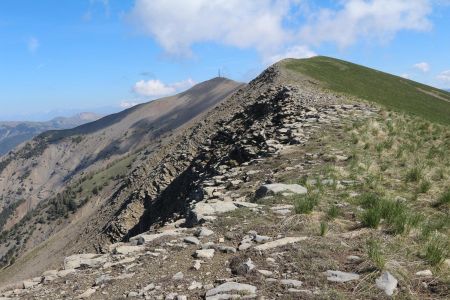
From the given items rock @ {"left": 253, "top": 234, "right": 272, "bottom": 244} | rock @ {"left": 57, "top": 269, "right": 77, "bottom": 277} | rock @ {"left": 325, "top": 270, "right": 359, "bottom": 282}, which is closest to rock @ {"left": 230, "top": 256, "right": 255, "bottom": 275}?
rock @ {"left": 253, "top": 234, "right": 272, "bottom": 244}

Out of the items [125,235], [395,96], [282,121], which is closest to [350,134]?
[282,121]

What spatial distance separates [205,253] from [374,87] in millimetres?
57072

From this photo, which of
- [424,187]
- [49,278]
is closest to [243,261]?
[49,278]

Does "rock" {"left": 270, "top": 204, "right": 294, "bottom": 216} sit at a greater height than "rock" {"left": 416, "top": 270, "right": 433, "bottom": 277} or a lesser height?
greater

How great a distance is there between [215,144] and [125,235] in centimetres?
1073

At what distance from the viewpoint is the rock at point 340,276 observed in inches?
261

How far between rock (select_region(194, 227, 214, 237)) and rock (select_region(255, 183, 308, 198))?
2626 millimetres

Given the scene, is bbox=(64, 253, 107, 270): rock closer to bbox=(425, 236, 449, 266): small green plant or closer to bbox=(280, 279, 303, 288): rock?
bbox=(280, 279, 303, 288): rock

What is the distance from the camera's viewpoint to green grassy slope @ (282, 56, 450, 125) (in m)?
48.4

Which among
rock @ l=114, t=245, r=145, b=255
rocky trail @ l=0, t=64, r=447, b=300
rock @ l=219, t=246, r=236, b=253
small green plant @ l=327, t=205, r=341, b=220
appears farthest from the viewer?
small green plant @ l=327, t=205, r=341, b=220

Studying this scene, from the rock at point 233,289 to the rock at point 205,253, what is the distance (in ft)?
4.54

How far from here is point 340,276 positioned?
673 centimetres

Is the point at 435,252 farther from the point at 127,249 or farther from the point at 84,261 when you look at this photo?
the point at 84,261

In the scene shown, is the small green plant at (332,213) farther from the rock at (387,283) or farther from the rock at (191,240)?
the rock at (191,240)
